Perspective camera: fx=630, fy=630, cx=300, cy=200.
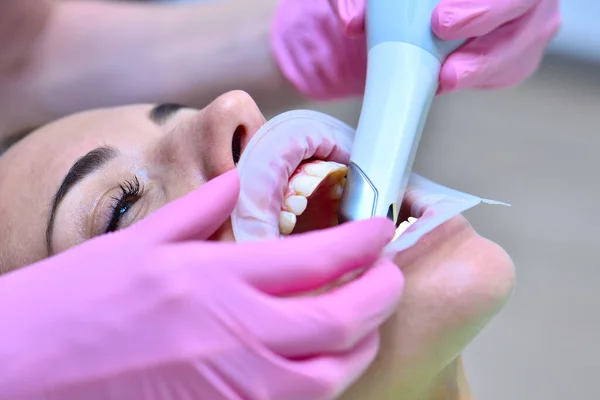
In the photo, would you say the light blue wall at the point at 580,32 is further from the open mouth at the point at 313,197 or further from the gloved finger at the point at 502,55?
the open mouth at the point at 313,197

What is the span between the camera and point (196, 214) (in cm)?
60

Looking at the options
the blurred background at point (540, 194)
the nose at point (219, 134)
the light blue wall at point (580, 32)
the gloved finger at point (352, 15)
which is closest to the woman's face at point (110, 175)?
the nose at point (219, 134)

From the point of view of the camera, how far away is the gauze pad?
67 cm

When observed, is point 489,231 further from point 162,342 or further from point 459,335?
point 162,342

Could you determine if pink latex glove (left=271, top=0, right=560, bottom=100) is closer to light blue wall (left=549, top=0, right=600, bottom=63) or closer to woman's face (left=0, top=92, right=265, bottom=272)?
woman's face (left=0, top=92, right=265, bottom=272)

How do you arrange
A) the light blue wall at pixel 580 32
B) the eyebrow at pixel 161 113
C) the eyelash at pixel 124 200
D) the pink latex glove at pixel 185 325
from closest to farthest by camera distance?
the pink latex glove at pixel 185 325
the eyelash at pixel 124 200
the eyebrow at pixel 161 113
the light blue wall at pixel 580 32

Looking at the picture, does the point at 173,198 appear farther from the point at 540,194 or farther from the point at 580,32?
the point at 580,32

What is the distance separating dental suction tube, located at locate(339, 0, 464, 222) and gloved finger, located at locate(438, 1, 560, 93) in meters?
0.03

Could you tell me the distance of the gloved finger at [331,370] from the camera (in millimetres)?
545

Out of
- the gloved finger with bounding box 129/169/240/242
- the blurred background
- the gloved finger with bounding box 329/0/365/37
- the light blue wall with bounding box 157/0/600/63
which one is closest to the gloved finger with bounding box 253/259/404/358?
the gloved finger with bounding box 129/169/240/242

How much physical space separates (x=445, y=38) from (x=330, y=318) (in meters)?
0.43

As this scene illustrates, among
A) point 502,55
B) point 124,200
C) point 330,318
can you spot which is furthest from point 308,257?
point 502,55

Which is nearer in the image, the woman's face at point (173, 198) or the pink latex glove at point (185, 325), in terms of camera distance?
the pink latex glove at point (185, 325)

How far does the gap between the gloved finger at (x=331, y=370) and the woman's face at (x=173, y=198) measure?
52 millimetres
